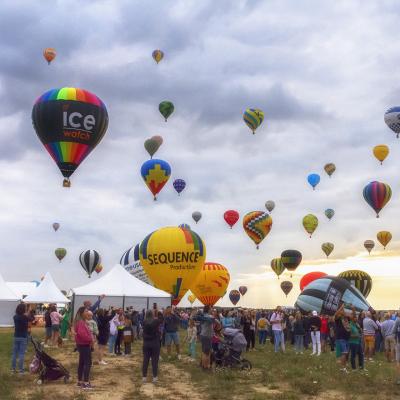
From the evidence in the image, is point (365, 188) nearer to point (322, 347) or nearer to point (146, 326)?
point (322, 347)

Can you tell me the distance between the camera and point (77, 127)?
85.0 feet

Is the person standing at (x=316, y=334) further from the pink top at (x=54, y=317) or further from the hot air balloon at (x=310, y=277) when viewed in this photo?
the hot air balloon at (x=310, y=277)

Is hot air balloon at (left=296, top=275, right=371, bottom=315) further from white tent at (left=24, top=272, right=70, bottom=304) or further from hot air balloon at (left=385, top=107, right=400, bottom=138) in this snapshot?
hot air balloon at (left=385, top=107, right=400, bottom=138)

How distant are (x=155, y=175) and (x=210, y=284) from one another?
9.80 m

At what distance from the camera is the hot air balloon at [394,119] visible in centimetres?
4188

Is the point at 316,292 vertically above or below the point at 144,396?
above

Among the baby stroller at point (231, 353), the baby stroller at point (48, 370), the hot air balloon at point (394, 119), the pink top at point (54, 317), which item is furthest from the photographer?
the hot air balloon at point (394, 119)

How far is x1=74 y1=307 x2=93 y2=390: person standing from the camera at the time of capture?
36.1 feet

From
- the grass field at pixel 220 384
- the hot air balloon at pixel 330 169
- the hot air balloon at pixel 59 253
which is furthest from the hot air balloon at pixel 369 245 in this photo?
the grass field at pixel 220 384

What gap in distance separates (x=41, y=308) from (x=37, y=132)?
39.0 meters

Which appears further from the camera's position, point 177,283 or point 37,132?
point 177,283

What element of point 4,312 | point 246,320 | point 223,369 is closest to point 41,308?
point 4,312

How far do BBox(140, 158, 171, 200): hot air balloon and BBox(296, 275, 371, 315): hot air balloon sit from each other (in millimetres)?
14327

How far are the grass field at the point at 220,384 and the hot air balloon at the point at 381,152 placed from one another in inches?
1334
